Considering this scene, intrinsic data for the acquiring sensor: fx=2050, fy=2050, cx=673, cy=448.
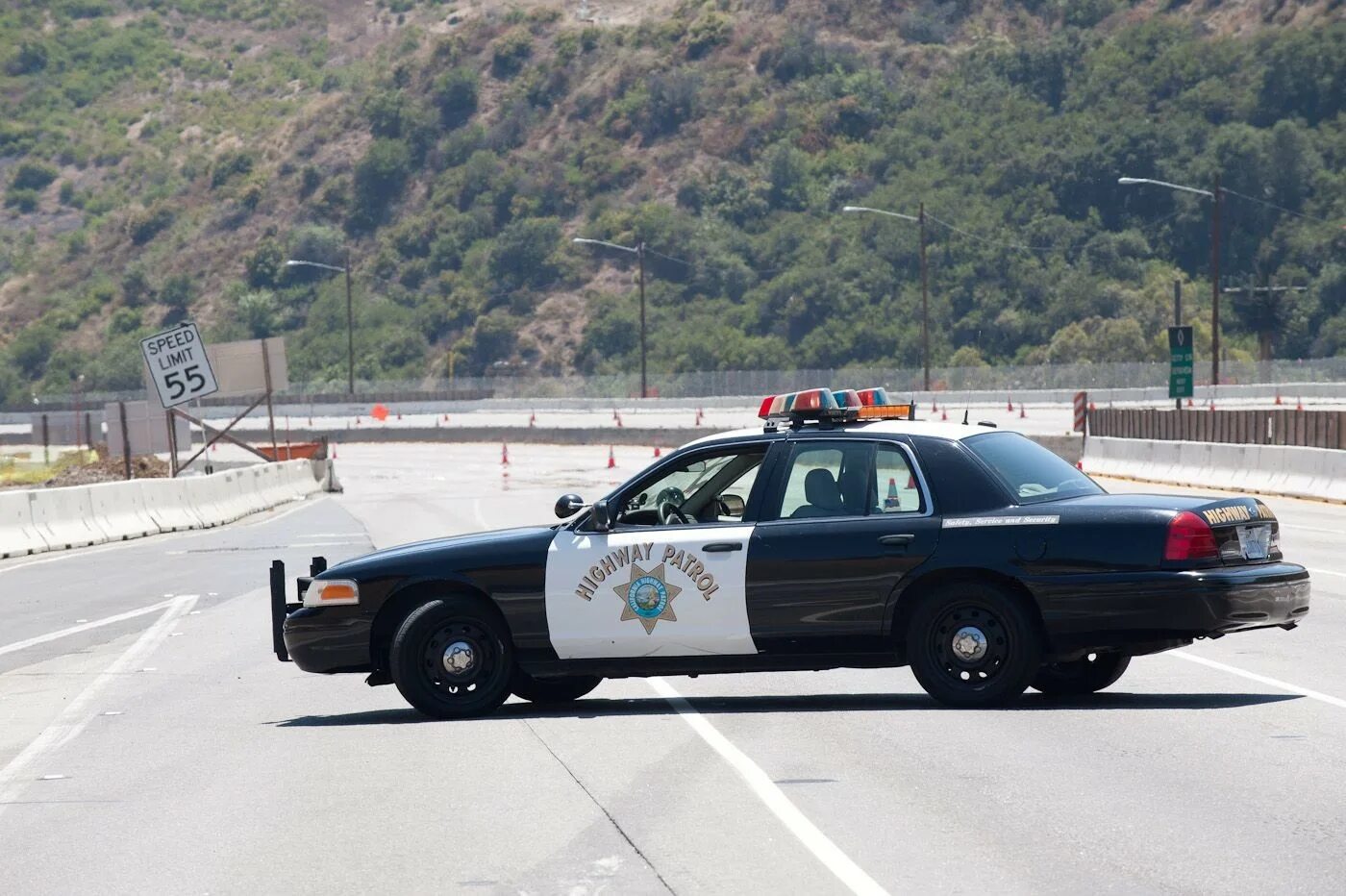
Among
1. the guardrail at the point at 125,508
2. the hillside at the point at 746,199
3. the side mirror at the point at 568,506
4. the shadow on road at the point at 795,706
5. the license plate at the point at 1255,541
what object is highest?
the hillside at the point at 746,199

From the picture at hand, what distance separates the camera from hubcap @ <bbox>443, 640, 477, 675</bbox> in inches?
453

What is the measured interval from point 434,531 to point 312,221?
11255 cm

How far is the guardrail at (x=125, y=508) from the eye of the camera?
1129 inches

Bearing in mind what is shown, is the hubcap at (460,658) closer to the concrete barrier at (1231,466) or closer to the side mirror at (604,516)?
the side mirror at (604,516)

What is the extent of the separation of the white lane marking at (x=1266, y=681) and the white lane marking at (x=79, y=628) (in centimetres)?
903

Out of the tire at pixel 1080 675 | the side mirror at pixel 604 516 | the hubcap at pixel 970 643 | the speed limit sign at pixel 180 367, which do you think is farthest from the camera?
the speed limit sign at pixel 180 367

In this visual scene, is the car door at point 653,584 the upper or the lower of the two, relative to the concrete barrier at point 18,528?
upper

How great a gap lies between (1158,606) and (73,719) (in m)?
6.33

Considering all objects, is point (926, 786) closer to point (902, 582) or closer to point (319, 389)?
point (902, 582)

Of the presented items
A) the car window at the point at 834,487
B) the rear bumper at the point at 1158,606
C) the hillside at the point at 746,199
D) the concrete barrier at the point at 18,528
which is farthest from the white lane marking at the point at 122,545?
the hillside at the point at 746,199

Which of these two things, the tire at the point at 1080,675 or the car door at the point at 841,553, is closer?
the car door at the point at 841,553

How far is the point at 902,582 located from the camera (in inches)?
436

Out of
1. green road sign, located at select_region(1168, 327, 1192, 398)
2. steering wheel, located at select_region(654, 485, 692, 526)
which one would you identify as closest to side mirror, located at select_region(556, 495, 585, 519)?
steering wheel, located at select_region(654, 485, 692, 526)

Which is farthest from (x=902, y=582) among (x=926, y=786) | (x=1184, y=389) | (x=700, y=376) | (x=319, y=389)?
(x=319, y=389)
